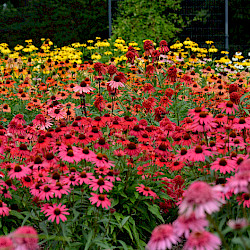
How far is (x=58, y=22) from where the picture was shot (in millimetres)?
11211

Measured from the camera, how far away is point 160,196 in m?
2.94

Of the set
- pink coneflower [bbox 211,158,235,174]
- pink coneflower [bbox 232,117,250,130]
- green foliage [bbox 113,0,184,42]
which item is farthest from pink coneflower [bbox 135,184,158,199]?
green foliage [bbox 113,0,184,42]

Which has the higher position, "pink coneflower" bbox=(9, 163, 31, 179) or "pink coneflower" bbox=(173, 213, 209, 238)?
"pink coneflower" bbox=(173, 213, 209, 238)

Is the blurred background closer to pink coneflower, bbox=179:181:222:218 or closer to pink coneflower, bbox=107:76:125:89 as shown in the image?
pink coneflower, bbox=107:76:125:89

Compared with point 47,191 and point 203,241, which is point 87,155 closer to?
Answer: point 47,191

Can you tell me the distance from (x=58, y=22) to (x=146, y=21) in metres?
2.78

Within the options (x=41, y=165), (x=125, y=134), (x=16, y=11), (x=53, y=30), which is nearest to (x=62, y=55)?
(x=125, y=134)

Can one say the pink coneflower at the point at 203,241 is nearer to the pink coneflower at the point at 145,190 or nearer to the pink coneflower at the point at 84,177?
the pink coneflower at the point at 84,177

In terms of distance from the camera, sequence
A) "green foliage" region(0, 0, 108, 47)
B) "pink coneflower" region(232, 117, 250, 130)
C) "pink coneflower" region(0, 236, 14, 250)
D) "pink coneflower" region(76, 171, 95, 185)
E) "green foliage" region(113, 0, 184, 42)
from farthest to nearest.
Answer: "green foliage" region(0, 0, 108, 47) → "green foliage" region(113, 0, 184, 42) → "pink coneflower" region(232, 117, 250, 130) → "pink coneflower" region(76, 171, 95, 185) → "pink coneflower" region(0, 236, 14, 250)

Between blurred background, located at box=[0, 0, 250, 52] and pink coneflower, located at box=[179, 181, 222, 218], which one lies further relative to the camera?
blurred background, located at box=[0, 0, 250, 52]

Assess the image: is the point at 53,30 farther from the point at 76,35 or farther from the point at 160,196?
the point at 160,196

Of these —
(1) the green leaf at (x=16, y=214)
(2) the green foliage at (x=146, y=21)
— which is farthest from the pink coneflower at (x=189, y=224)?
(2) the green foliage at (x=146, y=21)

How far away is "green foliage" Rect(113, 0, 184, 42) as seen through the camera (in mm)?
9430

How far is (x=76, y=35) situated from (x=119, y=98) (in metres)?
6.53
